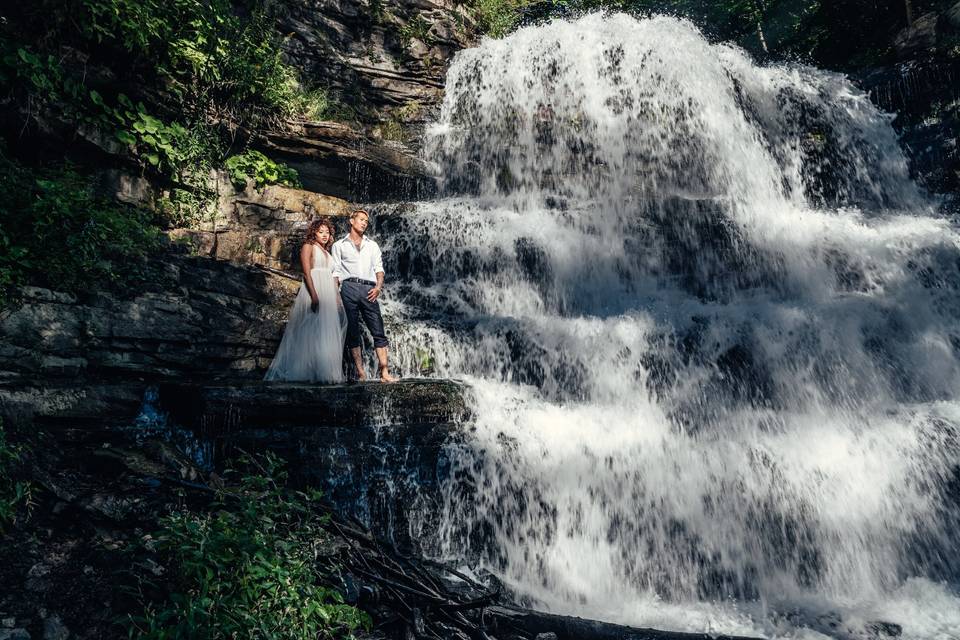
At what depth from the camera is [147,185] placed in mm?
8578

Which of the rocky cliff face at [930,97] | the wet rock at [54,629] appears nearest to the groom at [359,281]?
the wet rock at [54,629]

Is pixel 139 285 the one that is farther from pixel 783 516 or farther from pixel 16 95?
pixel 783 516

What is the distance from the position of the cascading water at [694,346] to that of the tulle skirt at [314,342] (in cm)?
111

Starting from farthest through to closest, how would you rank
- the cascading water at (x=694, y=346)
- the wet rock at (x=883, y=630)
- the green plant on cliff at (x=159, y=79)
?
the green plant on cliff at (x=159, y=79), the cascading water at (x=694, y=346), the wet rock at (x=883, y=630)

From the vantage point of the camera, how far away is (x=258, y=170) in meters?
9.96

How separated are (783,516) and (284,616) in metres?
4.92

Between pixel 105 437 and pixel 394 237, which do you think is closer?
pixel 105 437

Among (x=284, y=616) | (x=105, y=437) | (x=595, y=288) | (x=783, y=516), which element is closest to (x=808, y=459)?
(x=783, y=516)

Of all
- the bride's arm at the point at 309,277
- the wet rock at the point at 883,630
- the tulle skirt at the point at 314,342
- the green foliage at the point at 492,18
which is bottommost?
the wet rock at the point at 883,630

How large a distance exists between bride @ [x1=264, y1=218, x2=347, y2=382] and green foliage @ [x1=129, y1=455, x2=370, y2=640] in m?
3.33

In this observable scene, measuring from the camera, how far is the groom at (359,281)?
6.66m

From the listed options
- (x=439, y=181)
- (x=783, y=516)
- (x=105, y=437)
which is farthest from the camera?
(x=439, y=181)

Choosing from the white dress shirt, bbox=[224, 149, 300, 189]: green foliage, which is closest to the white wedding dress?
the white dress shirt

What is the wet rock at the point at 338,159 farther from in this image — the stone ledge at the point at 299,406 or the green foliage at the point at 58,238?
the stone ledge at the point at 299,406
